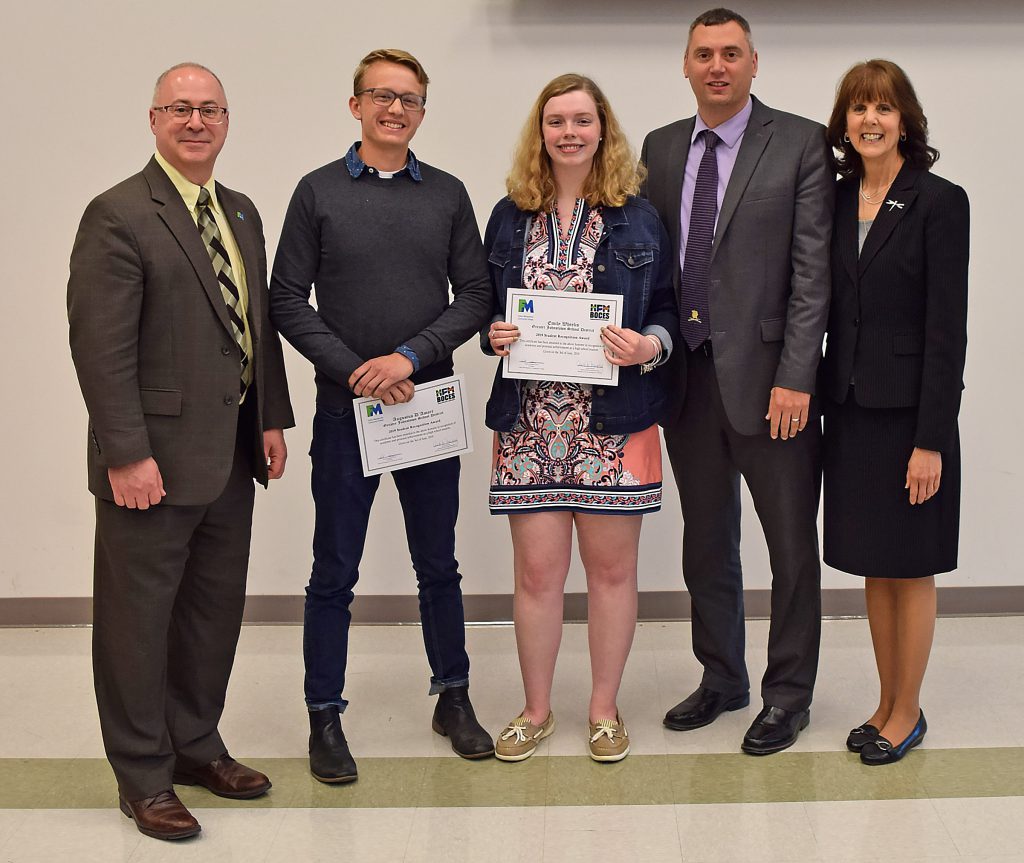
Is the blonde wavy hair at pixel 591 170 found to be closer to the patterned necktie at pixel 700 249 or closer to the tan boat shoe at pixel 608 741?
the patterned necktie at pixel 700 249

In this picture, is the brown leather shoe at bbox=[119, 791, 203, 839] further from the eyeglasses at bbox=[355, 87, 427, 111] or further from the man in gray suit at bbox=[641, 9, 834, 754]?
the eyeglasses at bbox=[355, 87, 427, 111]

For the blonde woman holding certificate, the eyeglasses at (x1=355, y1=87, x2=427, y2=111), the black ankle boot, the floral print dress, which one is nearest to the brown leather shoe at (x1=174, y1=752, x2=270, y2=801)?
the black ankle boot

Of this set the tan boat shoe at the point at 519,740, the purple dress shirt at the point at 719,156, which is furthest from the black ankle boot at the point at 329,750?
the purple dress shirt at the point at 719,156

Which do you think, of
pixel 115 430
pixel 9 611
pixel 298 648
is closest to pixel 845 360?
pixel 115 430

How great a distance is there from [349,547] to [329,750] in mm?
520

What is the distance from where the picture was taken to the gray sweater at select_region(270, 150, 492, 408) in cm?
275

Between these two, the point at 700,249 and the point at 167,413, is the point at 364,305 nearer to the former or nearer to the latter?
the point at 167,413

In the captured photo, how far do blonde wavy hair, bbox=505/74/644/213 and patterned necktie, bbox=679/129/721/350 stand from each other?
0.18m

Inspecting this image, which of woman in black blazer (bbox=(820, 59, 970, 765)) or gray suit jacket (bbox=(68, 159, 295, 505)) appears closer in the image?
gray suit jacket (bbox=(68, 159, 295, 505))

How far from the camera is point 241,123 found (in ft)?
12.6

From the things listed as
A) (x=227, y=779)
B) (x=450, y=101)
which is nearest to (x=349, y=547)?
(x=227, y=779)

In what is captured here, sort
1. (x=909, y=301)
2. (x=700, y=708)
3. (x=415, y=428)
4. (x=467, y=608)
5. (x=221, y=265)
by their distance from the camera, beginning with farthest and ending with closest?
(x=467, y=608) → (x=700, y=708) → (x=415, y=428) → (x=909, y=301) → (x=221, y=265)

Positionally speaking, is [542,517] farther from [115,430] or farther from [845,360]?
A: [115,430]

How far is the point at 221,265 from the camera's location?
2607 millimetres
